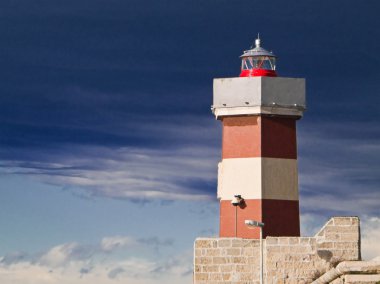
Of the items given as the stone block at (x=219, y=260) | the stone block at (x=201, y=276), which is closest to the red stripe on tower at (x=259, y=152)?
the stone block at (x=219, y=260)

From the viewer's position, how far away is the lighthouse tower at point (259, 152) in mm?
30781

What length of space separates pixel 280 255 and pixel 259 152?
3.76 metres

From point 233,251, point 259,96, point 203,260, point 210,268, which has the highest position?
point 259,96

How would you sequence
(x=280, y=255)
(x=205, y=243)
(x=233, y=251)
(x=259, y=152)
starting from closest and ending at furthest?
(x=280, y=255), (x=233, y=251), (x=205, y=243), (x=259, y=152)

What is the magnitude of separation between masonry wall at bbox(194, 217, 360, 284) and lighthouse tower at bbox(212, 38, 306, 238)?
1725 mm

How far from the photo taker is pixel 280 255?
93.8 ft

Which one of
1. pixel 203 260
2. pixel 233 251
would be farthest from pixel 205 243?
pixel 233 251

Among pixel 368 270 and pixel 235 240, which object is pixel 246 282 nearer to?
pixel 235 240

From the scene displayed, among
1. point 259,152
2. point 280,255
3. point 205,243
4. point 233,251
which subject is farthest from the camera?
point 259,152

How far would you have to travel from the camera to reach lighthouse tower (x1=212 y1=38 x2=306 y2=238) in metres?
30.8

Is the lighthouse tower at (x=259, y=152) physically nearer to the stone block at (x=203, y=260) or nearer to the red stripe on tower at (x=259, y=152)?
the red stripe on tower at (x=259, y=152)

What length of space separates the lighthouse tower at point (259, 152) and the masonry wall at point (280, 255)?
67.9 inches

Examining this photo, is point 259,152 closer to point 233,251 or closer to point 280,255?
point 233,251

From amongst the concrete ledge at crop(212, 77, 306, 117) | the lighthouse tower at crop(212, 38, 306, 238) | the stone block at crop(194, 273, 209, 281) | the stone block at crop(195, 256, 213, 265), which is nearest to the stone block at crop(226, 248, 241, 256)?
the stone block at crop(195, 256, 213, 265)
